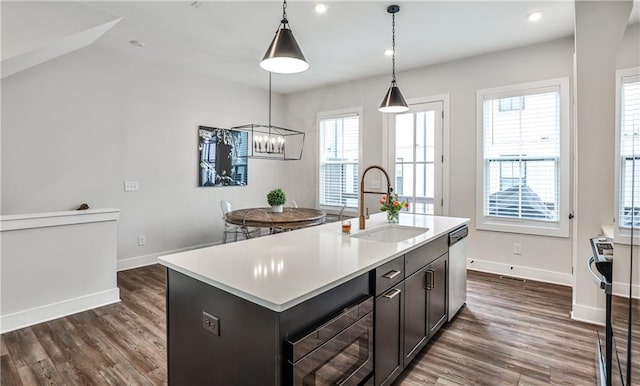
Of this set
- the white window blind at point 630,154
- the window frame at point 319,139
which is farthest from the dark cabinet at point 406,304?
the window frame at point 319,139

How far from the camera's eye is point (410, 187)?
4.93 meters

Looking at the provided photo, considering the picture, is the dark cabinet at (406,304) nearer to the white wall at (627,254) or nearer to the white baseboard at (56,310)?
the white wall at (627,254)

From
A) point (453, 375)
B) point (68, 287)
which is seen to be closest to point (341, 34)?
point (453, 375)

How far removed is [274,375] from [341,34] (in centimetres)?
357

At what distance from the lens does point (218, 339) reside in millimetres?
1425

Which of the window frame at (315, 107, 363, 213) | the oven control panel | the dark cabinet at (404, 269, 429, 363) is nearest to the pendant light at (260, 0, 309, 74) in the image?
the dark cabinet at (404, 269, 429, 363)

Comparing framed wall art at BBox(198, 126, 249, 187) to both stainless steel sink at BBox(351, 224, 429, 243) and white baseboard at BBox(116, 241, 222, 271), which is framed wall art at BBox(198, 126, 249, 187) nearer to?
white baseboard at BBox(116, 241, 222, 271)

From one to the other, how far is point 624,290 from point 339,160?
15.3 ft

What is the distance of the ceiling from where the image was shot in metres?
3.13

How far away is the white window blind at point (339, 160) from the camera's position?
5660 mm

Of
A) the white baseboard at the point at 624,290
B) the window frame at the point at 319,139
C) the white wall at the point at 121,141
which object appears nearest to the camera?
the white baseboard at the point at 624,290

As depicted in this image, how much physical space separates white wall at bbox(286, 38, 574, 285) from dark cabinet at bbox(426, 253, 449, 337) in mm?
2055

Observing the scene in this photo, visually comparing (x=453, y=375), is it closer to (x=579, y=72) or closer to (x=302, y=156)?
(x=579, y=72)

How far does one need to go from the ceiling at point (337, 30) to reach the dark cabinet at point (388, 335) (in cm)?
267
